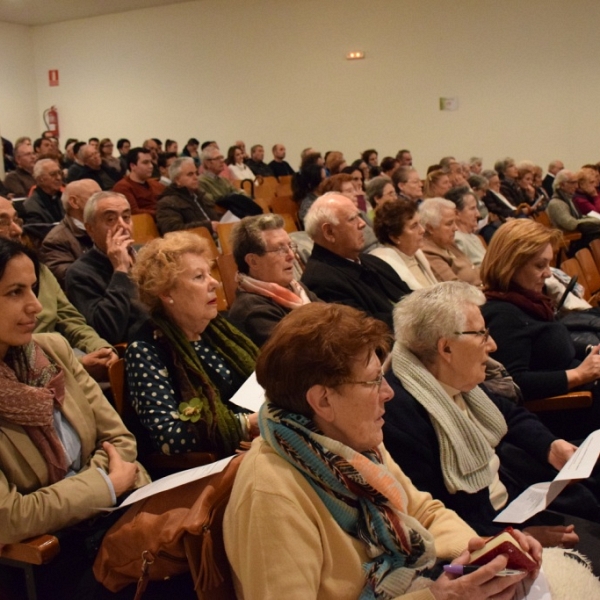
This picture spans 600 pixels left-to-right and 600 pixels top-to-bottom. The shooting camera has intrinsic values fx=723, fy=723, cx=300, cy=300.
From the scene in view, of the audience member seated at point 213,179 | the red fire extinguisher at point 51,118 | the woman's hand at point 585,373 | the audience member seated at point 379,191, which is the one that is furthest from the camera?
the red fire extinguisher at point 51,118

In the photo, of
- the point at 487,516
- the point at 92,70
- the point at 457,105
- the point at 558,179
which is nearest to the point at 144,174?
the point at 558,179

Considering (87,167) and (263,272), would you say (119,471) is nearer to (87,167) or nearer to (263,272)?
(263,272)

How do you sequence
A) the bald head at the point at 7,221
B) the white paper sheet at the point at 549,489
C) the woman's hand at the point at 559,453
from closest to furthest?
the white paper sheet at the point at 549,489 → the woman's hand at the point at 559,453 → the bald head at the point at 7,221

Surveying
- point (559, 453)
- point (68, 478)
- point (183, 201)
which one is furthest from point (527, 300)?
point (183, 201)

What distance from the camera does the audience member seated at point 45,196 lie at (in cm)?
494

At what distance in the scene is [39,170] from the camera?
495 centimetres

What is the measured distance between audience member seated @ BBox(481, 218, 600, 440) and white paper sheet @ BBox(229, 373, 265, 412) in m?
0.97

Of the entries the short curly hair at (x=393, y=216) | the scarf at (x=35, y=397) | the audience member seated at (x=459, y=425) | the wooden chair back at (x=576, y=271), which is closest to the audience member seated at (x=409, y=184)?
the wooden chair back at (x=576, y=271)

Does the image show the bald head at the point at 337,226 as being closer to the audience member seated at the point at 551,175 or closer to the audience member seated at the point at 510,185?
the audience member seated at the point at 510,185

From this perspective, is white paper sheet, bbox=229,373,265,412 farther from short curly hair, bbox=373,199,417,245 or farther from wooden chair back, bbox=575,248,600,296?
wooden chair back, bbox=575,248,600,296

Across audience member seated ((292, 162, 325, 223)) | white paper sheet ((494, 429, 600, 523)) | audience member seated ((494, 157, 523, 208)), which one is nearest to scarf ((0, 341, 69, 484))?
white paper sheet ((494, 429, 600, 523))

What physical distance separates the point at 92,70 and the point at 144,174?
347 inches

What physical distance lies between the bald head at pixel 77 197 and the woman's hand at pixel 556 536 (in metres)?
2.60

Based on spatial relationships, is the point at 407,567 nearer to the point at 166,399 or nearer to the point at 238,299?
the point at 166,399
